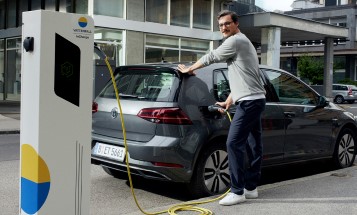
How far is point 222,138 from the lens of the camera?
5.26 metres

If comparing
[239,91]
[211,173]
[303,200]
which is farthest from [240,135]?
[303,200]

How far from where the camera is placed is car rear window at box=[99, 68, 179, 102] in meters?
5.05

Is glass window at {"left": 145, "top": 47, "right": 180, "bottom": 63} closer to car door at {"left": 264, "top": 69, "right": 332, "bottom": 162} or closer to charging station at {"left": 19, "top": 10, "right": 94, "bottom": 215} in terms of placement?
car door at {"left": 264, "top": 69, "right": 332, "bottom": 162}

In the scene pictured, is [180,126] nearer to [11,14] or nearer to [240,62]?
[240,62]

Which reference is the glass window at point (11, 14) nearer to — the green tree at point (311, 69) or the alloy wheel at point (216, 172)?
the alloy wheel at point (216, 172)

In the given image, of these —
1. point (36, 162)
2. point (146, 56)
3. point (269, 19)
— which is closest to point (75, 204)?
point (36, 162)

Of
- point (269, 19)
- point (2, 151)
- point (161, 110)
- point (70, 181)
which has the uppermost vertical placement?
point (269, 19)

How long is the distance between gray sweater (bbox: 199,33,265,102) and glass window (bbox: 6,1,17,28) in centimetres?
2197

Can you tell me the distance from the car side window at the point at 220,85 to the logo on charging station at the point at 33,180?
2732 millimetres

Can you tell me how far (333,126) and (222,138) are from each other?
231 centimetres

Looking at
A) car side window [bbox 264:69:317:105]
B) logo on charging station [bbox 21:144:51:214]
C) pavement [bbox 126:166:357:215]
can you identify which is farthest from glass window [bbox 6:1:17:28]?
logo on charging station [bbox 21:144:51:214]

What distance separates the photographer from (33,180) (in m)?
2.88

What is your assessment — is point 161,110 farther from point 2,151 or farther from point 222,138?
point 2,151

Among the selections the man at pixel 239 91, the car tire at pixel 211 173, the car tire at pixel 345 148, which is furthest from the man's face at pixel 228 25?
the car tire at pixel 345 148
